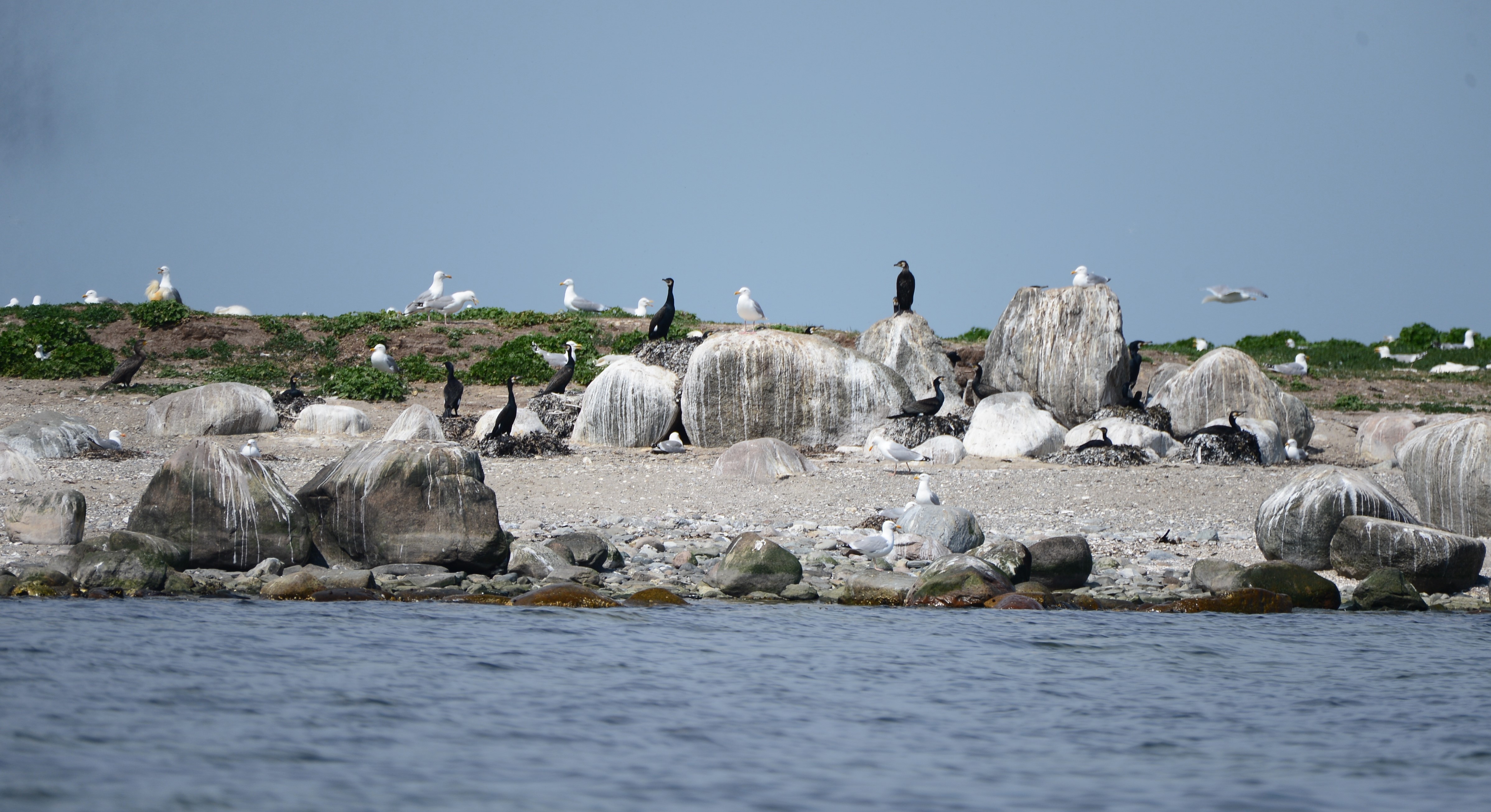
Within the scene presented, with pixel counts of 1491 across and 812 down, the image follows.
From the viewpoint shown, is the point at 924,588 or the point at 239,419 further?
the point at 239,419

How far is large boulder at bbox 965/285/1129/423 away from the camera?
68.1 feet

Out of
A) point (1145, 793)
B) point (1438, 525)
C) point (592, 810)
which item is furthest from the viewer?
point (1438, 525)

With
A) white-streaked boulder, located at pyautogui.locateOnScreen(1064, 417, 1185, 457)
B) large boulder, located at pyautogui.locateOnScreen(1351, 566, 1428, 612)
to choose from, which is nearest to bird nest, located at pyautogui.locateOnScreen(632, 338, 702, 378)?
white-streaked boulder, located at pyautogui.locateOnScreen(1064, 417, 1185, 457)

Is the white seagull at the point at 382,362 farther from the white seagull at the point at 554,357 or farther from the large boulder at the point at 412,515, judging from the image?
the large boulder at the point at 412,515

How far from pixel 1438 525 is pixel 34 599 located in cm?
1257

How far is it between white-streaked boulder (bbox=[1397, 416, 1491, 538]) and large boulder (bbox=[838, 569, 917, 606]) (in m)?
5.65

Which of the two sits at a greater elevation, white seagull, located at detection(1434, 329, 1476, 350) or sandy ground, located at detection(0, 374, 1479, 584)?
white seagull, located at detection(1434, 329, 1476, 350)

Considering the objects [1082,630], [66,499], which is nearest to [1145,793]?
[1082,630]

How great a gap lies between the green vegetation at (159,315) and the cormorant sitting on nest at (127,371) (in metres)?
5.43

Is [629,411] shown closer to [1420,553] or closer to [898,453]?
[898,453]

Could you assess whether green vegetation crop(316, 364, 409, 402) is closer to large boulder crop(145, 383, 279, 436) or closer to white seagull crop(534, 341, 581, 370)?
large boulder crop(145, 383, 279, 436)

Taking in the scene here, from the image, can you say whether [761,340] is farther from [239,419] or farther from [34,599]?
[34,599]

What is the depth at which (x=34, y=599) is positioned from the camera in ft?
30.0

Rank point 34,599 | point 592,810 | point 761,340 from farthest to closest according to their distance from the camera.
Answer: point 761,340, point 34,599, point 592,810
